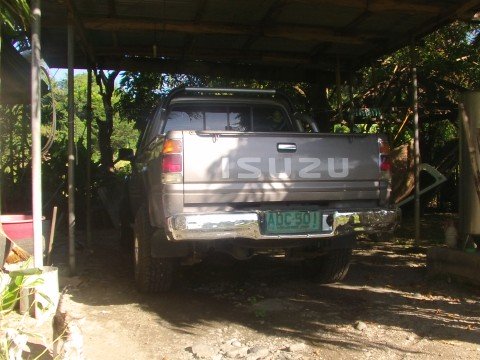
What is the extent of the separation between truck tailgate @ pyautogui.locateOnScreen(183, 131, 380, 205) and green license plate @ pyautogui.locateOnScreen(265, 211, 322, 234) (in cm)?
18

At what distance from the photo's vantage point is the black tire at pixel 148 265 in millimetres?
4914

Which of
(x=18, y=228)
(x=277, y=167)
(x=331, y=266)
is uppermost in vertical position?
(x=277, y=167)

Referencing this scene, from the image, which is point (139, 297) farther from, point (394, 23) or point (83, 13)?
point (394, 23)

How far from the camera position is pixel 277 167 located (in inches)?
177

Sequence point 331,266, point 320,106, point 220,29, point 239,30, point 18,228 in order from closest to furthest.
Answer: point 18,228
point 331,266
point 220,29
point 239,30
point 320,106

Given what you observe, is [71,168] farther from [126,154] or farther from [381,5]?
[381,5]

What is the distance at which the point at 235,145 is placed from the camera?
440 centimetres

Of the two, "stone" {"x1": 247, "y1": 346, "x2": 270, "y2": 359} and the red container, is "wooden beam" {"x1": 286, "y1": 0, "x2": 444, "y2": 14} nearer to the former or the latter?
the red container

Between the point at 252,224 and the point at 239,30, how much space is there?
3637 mm

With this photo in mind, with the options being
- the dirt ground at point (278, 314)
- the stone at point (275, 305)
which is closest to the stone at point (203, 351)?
the dirt ground at point (278, 314)

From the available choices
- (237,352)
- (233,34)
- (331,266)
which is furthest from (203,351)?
(233,34)

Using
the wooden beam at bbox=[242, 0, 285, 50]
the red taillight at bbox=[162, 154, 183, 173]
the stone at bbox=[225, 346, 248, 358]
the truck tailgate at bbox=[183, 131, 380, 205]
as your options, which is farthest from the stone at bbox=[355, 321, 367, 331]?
the wooden beam at bbox=[242, 0, 285, 50]

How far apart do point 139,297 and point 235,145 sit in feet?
6.41

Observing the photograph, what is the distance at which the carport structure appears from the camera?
613 cm
